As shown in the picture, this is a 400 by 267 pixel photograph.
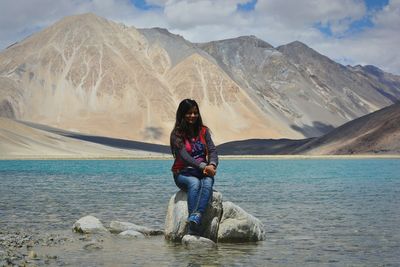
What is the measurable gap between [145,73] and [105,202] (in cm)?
14867

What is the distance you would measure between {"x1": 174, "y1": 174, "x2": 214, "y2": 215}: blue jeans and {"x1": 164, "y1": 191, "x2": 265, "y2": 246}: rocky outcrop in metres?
0.65

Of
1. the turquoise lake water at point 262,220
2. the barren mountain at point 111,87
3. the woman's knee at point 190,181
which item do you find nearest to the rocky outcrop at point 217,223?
the turquoise lake water at point 262,220

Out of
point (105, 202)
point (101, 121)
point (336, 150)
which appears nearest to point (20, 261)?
point (105, 202)

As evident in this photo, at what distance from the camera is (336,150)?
12381 cm

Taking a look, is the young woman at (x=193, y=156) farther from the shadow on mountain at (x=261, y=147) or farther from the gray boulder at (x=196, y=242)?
the shadow on mountain at (x=261, y=147)

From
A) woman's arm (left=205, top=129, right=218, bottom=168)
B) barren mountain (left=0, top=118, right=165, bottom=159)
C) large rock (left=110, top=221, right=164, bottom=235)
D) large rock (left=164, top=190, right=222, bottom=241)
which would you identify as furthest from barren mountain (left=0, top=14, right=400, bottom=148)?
woman's arm (left=205, top=129, right=218, bottom=168)

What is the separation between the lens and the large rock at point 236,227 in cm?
1520

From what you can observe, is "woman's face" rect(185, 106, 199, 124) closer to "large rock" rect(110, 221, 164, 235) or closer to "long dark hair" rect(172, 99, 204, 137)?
"long dark hair" rect(172, 99, 204, 137)

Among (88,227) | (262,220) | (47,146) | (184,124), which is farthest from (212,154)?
(47,146)

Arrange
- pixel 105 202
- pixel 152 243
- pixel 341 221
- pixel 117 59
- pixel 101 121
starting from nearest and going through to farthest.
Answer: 1. pixel 152 243
2. pixel 341 221
3. pixel 105 202
4. pixel 101 121
5. pixel 117 59

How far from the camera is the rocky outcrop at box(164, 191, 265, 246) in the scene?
14922mm

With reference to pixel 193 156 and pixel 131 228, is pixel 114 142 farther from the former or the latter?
pixel 193 156

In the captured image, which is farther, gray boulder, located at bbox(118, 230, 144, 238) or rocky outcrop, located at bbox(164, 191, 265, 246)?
gray boulder, located at bbox(118, 230, 144, 238)

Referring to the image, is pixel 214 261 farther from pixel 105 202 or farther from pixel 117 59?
pixel 117 59
